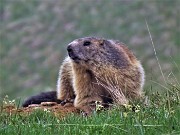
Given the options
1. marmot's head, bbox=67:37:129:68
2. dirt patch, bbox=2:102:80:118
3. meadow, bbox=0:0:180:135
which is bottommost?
dirt patch, bbox=2:102:80:118

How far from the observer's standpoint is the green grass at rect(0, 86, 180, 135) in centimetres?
630

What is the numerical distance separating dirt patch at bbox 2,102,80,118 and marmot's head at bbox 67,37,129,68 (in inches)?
27.2

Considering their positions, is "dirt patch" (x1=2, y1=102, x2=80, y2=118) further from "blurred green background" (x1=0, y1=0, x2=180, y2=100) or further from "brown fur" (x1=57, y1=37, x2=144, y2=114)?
"blurred green background" (x1=0, y1=0, x2=180, y2=100)

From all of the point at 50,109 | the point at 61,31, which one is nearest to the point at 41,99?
the point at 50,109

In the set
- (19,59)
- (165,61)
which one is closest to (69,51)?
(165,61)

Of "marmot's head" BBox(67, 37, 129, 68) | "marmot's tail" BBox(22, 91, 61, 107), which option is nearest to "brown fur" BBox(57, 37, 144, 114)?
"marmot's head" BBox(67, 37, 129, 68)

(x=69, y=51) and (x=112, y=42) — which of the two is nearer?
(x=69, y=51)

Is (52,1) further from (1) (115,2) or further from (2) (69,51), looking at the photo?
(2) (69,51)

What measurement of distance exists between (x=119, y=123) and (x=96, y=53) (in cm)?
313

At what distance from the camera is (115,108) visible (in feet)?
25.8

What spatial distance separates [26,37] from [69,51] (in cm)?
2738

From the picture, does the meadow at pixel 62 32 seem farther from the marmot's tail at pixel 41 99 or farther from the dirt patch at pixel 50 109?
the dirt patch at pixel 50 109

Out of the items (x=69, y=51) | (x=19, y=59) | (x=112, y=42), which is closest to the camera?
(x=69, y=51)

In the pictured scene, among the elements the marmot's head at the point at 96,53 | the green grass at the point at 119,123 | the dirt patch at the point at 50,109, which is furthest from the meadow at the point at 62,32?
the green grass at the point at 119,123
